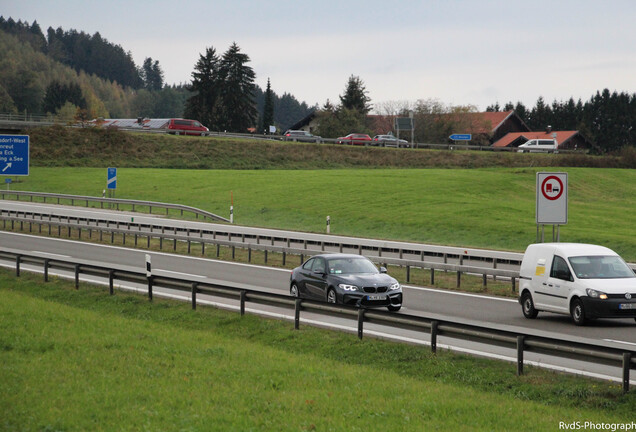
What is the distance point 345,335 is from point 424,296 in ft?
22.0

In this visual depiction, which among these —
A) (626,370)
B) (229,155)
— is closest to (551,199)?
(626,370)

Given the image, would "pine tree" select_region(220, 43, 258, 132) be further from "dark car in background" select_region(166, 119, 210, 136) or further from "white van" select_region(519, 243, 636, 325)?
"white van" select_region(519, 243, 636, 325)

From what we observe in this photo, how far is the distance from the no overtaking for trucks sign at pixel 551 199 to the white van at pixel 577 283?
465 centimetres

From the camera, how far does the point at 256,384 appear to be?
36.3ft

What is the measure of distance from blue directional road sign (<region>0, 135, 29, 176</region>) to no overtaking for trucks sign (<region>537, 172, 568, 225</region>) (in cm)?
1957

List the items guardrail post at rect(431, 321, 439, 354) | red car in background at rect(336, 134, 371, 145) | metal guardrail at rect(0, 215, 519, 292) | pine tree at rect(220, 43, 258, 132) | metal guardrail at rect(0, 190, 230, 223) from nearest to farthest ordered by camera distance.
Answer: guardrail post at rect(431, 321, 439, 354) → metal guardrail at rect(0, 215, 519, 292) → metal guardrail at rect(0, 190, 230, 223) → red car in background at rect(336, 134, 371, 145) → pine tree at rect(220, 43, 258, 132)

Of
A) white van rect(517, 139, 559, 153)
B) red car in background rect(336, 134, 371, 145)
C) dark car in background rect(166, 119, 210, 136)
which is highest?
dark car in background rect(166, 119, 210, 136)

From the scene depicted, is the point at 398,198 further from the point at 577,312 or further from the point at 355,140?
the point at 355,140

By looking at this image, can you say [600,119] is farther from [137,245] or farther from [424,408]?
[424,408]

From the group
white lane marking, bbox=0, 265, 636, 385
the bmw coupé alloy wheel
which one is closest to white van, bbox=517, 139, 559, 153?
white lane marking, bbox=0, 265, 636, 385

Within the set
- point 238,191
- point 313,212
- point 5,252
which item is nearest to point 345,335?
point 5,252

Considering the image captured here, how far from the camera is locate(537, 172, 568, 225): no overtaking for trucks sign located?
23094mm

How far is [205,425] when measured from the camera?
904 centimetres

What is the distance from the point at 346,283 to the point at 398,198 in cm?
3552
